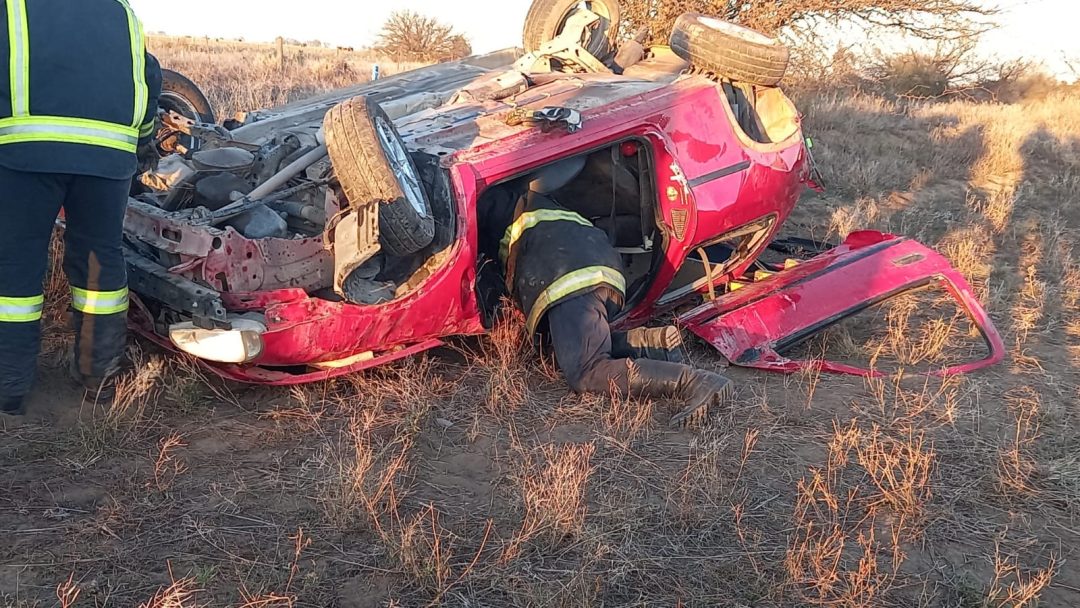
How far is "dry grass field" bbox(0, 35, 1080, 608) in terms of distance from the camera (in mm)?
2475

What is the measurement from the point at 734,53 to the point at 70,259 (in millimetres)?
3415

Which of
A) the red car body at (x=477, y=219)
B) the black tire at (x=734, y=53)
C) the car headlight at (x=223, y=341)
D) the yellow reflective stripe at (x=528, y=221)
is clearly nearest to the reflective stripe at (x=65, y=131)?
the red car body at (x=477, y=219)

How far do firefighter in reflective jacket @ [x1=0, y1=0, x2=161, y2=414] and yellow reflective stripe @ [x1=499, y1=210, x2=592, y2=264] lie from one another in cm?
162

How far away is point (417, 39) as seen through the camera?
23.3 m

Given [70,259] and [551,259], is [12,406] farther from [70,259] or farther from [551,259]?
[551,259]

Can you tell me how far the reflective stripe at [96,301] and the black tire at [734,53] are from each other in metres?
3.20

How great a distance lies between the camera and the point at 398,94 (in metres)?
5.76

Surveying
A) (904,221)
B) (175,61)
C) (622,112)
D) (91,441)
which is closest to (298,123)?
(622,112)

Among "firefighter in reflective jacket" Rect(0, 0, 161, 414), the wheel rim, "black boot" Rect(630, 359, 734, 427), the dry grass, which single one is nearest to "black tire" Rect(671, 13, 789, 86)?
"black boot" Rect(630, 359, 734, 427)

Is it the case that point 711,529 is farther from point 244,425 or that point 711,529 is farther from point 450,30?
point 450,30

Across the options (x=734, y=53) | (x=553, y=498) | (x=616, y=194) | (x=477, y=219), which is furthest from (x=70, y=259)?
(x=734, y=53)

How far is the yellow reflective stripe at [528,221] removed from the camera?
4.00m

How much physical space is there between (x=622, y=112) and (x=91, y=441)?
8.93ft

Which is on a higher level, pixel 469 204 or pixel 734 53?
pixel 734 53
